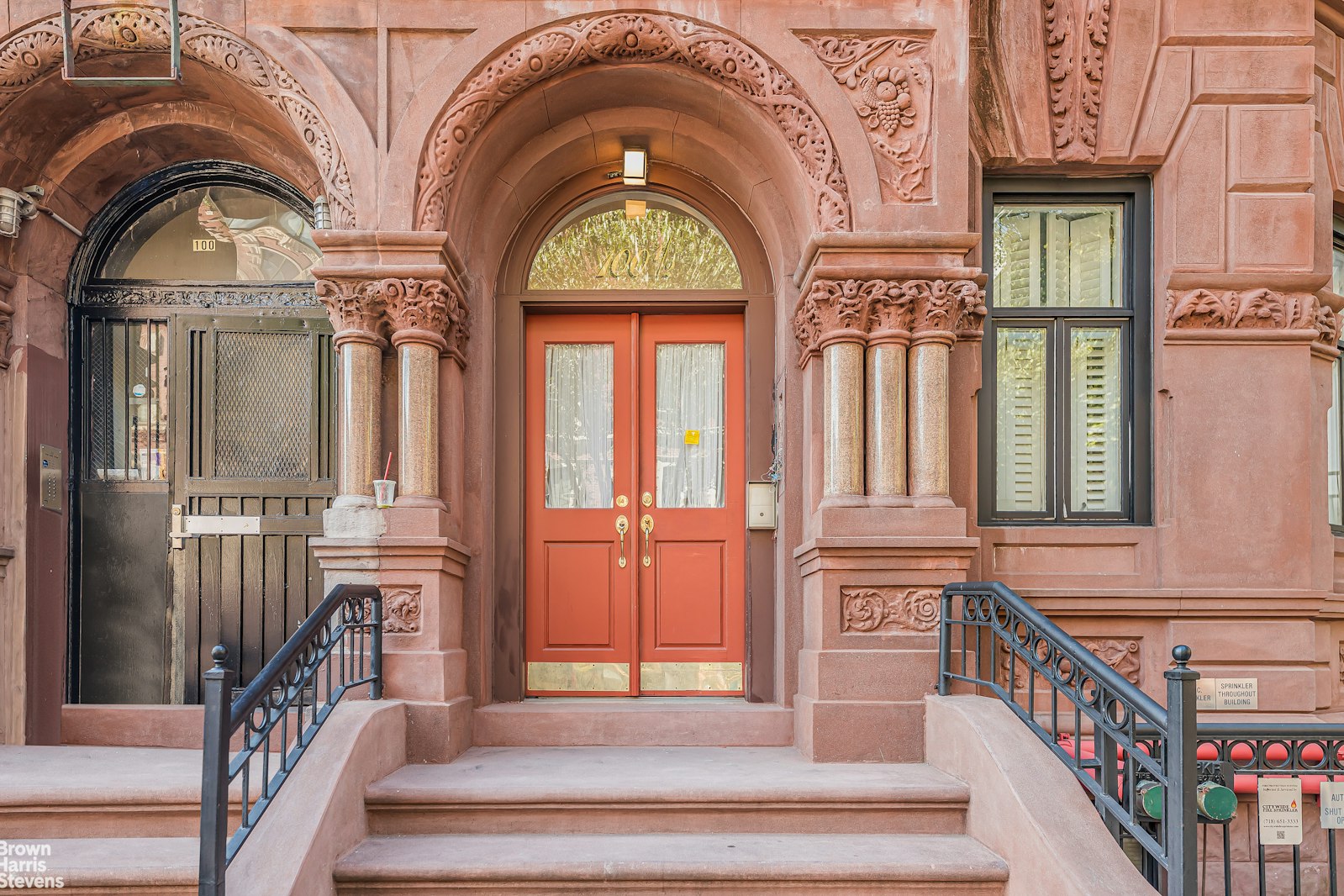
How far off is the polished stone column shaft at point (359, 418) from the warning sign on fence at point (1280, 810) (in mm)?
5129

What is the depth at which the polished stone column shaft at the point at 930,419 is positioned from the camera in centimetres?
648

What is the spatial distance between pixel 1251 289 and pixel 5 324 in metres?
8.53

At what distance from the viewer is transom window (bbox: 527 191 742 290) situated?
7797mm

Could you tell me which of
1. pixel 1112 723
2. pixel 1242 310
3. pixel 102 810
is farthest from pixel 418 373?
pixel 1242 310

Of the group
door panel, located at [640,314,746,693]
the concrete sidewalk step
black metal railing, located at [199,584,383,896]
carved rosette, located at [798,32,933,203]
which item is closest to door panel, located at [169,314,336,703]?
black metal railing, located at [199,584,383,896]

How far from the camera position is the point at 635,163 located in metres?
7.47

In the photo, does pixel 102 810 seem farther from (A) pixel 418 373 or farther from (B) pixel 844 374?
(B) pixel 844 374

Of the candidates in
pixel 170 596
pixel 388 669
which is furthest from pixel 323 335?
pixel 388 669

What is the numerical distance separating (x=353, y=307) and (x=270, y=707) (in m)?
2.76

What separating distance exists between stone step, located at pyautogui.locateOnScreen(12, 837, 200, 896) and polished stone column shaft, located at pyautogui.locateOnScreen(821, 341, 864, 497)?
13.3 ft

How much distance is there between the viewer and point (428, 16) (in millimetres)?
6578

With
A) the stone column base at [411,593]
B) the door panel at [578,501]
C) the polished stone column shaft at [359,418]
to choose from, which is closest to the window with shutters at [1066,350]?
the door panel at [578,501]

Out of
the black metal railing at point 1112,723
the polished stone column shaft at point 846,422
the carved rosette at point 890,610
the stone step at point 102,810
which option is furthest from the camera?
the polished stone column shaft at point 846,422

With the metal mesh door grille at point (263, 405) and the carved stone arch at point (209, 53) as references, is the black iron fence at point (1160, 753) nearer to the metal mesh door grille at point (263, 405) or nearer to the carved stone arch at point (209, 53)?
the carved stone arch at point (209, 53)
